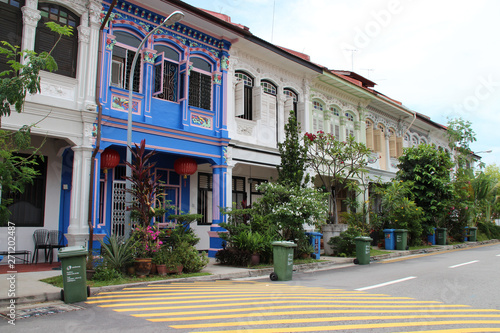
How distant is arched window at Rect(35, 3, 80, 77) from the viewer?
1189 cm

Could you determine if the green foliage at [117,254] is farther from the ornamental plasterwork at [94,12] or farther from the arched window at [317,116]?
the arched window at [317,116]

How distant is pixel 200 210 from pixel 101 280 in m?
8.02

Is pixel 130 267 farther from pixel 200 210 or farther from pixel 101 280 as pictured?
pixel 200 210

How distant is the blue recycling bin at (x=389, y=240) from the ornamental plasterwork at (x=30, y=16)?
1643cm

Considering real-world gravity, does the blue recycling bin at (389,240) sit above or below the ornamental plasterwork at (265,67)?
below

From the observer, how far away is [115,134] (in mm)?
12906

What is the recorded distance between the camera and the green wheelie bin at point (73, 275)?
25.1 ft

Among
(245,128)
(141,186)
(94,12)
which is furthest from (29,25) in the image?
(245,128)

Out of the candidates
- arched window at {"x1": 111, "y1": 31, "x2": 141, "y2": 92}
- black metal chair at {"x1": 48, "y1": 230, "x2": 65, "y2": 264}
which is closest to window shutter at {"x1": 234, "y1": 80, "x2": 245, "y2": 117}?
arched window at {"x1": 111, "y1": 31, "x2": 141, "y2": 92}

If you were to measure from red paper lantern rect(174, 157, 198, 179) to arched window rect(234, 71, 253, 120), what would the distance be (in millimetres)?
2830

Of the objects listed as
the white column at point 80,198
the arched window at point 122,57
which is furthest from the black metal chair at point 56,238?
the arched window at point 122,57

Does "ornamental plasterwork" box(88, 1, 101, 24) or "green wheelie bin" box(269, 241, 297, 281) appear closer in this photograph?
"green wheelie bin" box(269, 241, 297, 281)

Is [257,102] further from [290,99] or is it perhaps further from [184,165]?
[184,165]

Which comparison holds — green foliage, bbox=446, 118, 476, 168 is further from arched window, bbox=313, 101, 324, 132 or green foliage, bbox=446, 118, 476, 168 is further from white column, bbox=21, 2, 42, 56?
white column, bbox=21, 2, 42, 56
